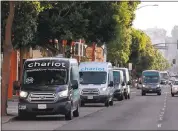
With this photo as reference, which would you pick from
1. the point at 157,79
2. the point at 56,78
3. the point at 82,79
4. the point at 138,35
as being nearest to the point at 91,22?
the point at 82,79

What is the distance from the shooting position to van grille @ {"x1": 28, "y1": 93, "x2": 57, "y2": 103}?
80.5 feet

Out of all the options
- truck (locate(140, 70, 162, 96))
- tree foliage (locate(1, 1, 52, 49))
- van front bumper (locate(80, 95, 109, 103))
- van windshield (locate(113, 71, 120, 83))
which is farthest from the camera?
truck (locate(140, 70, 162, 96))

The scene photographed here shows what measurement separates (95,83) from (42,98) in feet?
42.4

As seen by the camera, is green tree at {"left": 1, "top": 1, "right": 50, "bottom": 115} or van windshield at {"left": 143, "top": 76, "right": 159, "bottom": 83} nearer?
green tree at {"left": 1, "top": 1, "right": 50, "bottom": 115}

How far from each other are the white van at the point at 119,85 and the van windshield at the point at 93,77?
10.5 m

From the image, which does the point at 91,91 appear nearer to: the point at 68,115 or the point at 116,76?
the point at 68,115

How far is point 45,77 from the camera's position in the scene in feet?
83.4

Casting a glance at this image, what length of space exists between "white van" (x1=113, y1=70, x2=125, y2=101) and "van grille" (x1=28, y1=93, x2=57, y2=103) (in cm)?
2339

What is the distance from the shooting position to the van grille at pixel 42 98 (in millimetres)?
24547

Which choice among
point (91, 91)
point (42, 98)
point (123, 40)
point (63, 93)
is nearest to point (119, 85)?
point (91, 91)

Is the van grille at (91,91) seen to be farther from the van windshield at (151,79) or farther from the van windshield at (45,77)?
the van windshield at (151,79)

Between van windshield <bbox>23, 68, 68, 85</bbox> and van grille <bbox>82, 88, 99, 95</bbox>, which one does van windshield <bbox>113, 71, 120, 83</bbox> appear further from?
van windshield <bbox>23, 68, 68, 85</bbox>

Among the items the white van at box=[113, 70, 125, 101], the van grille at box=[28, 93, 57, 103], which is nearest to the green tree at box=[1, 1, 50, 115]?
the van grille at box=[28, 93, 57, 103]

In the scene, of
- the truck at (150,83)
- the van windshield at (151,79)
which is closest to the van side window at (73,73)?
the truck at (150,83)
